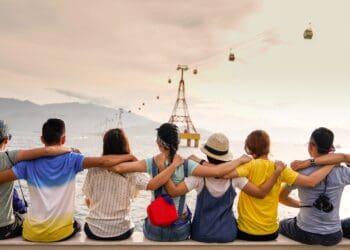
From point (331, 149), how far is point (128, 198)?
180 centimetres

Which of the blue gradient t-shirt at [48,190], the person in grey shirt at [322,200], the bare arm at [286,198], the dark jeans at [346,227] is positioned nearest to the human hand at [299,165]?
the person in grey shirt at [322,200]

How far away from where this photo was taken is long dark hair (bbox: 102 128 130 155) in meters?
3.17

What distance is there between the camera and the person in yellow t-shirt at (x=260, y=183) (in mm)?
3305

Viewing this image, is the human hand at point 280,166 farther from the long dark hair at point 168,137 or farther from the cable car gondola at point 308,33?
the cable car gondola at point 308,33

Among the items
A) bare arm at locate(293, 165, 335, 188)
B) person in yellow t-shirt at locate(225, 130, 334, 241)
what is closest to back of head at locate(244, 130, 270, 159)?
person in yellow t-shirt at locate(225, 130, 334, 241)

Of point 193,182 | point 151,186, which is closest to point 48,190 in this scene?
point 151,186

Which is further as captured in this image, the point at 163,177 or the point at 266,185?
the point at 266,185

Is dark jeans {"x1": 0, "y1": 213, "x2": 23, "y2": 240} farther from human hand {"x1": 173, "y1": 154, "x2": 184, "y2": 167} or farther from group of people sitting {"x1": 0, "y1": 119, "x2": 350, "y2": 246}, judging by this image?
human hand {"x1": 173, "y1": 154, "x2": 184, "y2": 167}

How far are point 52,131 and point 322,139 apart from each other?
89.2 inches

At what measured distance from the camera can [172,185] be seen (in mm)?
3164

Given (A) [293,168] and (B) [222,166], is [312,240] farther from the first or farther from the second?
(B) [222,166]

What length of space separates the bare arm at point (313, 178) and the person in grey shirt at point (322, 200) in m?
0.06

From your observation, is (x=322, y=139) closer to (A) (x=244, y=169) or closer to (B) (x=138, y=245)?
(A) (x=244, y=169)

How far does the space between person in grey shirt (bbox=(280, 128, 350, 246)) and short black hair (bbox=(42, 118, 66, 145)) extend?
202 centimetres
